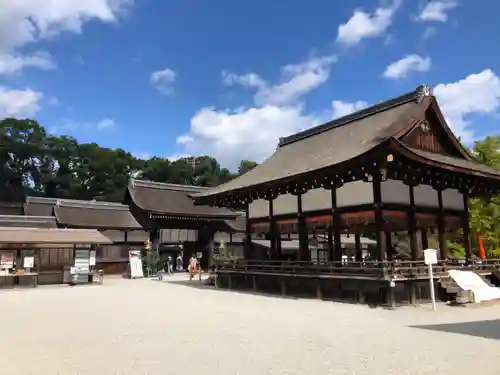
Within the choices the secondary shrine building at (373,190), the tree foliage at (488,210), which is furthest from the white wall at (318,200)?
the tree foliage at (488,210)

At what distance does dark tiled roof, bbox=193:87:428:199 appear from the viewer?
15977mm

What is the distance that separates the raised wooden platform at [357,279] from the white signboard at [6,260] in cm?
1233

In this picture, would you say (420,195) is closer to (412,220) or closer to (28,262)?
(412,220)

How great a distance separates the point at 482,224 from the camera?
22.8 meters

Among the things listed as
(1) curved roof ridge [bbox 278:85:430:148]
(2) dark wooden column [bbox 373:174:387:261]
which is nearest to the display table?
(1) curved roof ridge [bbox 278:85:430:148]

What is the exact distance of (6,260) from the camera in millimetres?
22062

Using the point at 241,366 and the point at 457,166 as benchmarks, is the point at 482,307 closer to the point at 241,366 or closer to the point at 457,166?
the point at 457,166

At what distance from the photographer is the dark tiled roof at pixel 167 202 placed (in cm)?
3249

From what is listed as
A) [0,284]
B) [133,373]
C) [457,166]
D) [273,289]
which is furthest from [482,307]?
[0,284]

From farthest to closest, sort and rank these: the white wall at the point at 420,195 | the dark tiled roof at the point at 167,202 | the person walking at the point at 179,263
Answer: the person walking at the point at 179,263 < the dark tiled roof at the point at 167,202 < the white wall at the point at 420,195

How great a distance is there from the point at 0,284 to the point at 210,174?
5151 centimetres

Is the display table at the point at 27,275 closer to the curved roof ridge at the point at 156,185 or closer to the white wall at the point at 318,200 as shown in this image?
the white wall at the point at 318,200

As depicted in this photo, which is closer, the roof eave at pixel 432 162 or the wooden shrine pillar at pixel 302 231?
the roof eave at pixel 432 162

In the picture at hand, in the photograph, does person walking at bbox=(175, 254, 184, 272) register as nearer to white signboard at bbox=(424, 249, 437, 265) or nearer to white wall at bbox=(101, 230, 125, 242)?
white wall at bbox=(101, 230, 125, 242)
